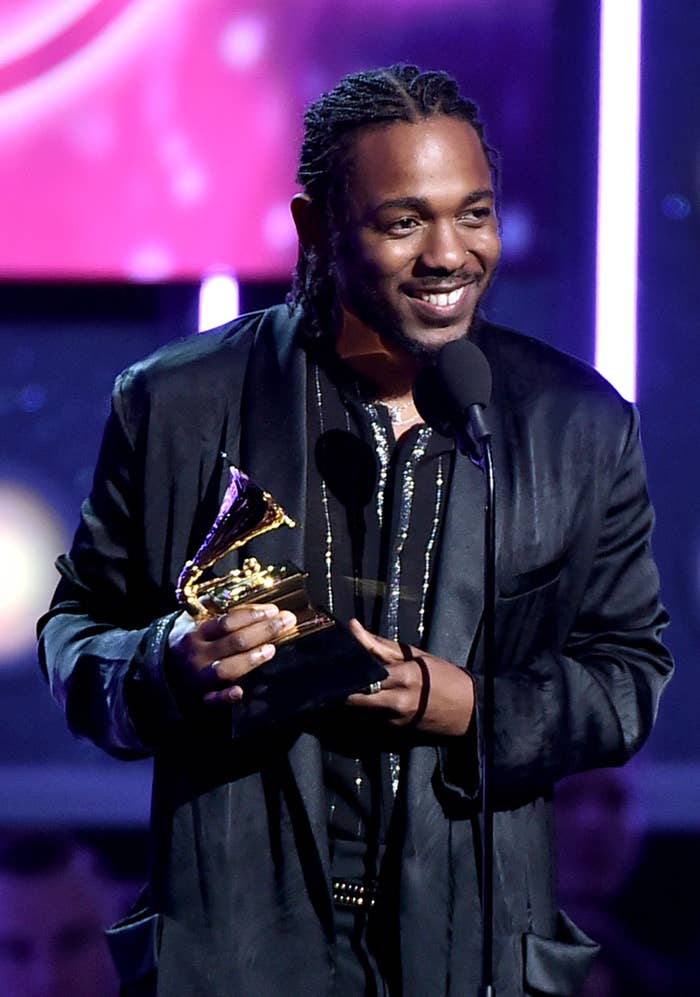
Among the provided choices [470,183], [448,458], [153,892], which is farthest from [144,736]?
[470,183]

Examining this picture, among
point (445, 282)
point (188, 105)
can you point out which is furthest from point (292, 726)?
point (188, 105)

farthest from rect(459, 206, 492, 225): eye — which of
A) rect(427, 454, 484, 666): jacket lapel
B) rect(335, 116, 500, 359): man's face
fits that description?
rect(427, 454, 484, 666): jacket lapel

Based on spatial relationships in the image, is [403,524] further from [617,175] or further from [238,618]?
[617,175]

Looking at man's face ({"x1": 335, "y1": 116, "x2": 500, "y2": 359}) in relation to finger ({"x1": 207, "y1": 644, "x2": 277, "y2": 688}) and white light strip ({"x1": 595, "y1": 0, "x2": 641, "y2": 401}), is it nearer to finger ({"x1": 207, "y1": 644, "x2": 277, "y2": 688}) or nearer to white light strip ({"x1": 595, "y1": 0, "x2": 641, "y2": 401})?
finger ({"x1": 207, "y1": 644, "x2": 277, "y2": 688})

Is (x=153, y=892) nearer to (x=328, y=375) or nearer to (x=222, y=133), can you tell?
(x=328, y=375)

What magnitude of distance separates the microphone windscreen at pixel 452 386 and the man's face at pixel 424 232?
15cm

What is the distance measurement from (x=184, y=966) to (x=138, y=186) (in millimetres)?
2117

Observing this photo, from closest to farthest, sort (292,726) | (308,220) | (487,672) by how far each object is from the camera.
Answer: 1. (487,672)
2. (292,726)
3. (308,220)

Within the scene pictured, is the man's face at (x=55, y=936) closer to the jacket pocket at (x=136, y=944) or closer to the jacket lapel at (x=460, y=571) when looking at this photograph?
the jacket pocket at (x=136, y=944)

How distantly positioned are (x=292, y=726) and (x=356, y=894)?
16cm

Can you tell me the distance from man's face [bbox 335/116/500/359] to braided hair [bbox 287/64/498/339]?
0.02 m

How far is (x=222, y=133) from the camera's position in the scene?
10.7 ft

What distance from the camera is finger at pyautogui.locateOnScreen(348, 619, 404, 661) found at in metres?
1.38

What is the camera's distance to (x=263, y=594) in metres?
1.36
